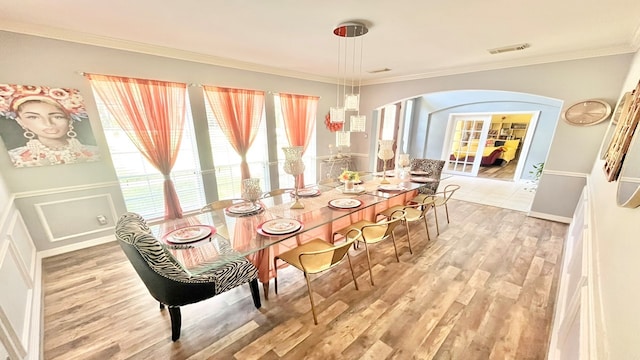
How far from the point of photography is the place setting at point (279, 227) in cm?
173

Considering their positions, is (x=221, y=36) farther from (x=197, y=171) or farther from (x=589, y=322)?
(x=589, y=322)

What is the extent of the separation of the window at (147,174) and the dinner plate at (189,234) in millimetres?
1865

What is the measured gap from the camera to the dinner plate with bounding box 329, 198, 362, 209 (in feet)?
7.43

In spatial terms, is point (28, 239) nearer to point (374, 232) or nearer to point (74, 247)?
point (74, 247)

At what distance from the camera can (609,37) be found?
2414 millimetres

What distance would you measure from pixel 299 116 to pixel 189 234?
126 inches

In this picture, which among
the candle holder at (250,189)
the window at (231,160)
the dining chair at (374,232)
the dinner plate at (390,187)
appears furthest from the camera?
the window at (231,160)

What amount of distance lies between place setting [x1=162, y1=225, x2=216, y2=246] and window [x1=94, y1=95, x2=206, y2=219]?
6.11 feet

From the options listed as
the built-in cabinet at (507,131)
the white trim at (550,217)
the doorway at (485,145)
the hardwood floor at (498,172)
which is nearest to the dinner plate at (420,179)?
the white trim at (550,217)

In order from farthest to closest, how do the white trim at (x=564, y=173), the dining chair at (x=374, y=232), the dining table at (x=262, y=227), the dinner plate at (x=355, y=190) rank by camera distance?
1. the white trim at (x=564, y=173)
2. the dinner plate at (x=355, y=190)
3. the dining chair at (x=374, y=232)
4. the dining table at (x=262, y=227)

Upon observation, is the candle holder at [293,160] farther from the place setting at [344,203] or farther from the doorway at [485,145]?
the doorway at [485,145]

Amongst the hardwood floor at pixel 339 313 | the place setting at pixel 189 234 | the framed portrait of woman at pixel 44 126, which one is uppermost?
the framed portrait of woman at pixel 44 126

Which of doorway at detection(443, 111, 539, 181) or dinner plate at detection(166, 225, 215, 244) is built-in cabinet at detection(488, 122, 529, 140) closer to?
doorway at detection(443, 111, 539, 181)

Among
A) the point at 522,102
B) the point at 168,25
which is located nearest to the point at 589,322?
the point at 168,25
